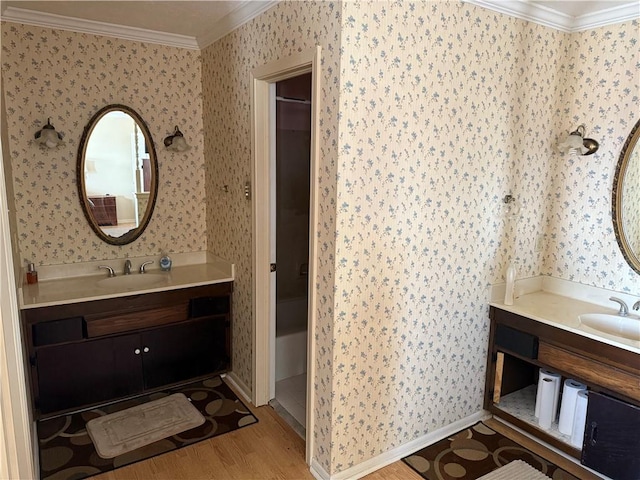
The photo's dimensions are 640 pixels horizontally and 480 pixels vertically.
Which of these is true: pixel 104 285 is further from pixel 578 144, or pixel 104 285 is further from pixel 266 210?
pixel 578 144

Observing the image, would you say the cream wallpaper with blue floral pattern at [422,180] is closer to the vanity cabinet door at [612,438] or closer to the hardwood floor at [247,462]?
the hardwood floor at [247,462]

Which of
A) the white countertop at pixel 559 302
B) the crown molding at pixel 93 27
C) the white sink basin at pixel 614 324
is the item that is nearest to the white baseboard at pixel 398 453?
the white countertop at pixel 559 302

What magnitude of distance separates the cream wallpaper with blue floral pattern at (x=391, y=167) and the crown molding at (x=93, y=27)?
6 cm

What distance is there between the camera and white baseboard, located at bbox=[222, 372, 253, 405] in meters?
3.08

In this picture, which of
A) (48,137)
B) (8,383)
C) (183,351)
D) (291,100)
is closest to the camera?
(8,383)

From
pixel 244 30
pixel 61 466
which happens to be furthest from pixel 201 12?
pixel 61 466

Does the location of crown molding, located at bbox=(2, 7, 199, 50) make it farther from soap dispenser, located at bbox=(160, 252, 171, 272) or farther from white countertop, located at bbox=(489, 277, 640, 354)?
white countertop, located at bbox=(489, 277, 640, 354)

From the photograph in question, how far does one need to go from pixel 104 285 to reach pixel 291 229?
1468mm

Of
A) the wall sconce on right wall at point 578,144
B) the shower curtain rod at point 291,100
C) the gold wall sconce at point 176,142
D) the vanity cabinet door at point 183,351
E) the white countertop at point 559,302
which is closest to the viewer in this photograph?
the white countertop at point 559,302

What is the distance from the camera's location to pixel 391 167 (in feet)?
7.26

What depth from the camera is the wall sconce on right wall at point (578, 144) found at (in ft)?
8.76

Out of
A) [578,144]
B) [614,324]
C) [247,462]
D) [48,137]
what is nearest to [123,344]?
[247,462]

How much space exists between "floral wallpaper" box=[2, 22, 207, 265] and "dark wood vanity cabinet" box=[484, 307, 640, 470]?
94.5 inches

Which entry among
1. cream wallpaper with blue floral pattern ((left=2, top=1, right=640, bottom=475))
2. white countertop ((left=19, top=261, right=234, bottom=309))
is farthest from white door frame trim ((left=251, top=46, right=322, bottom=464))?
white countertop ((left=19, top=261, right=234, bottom=309))
